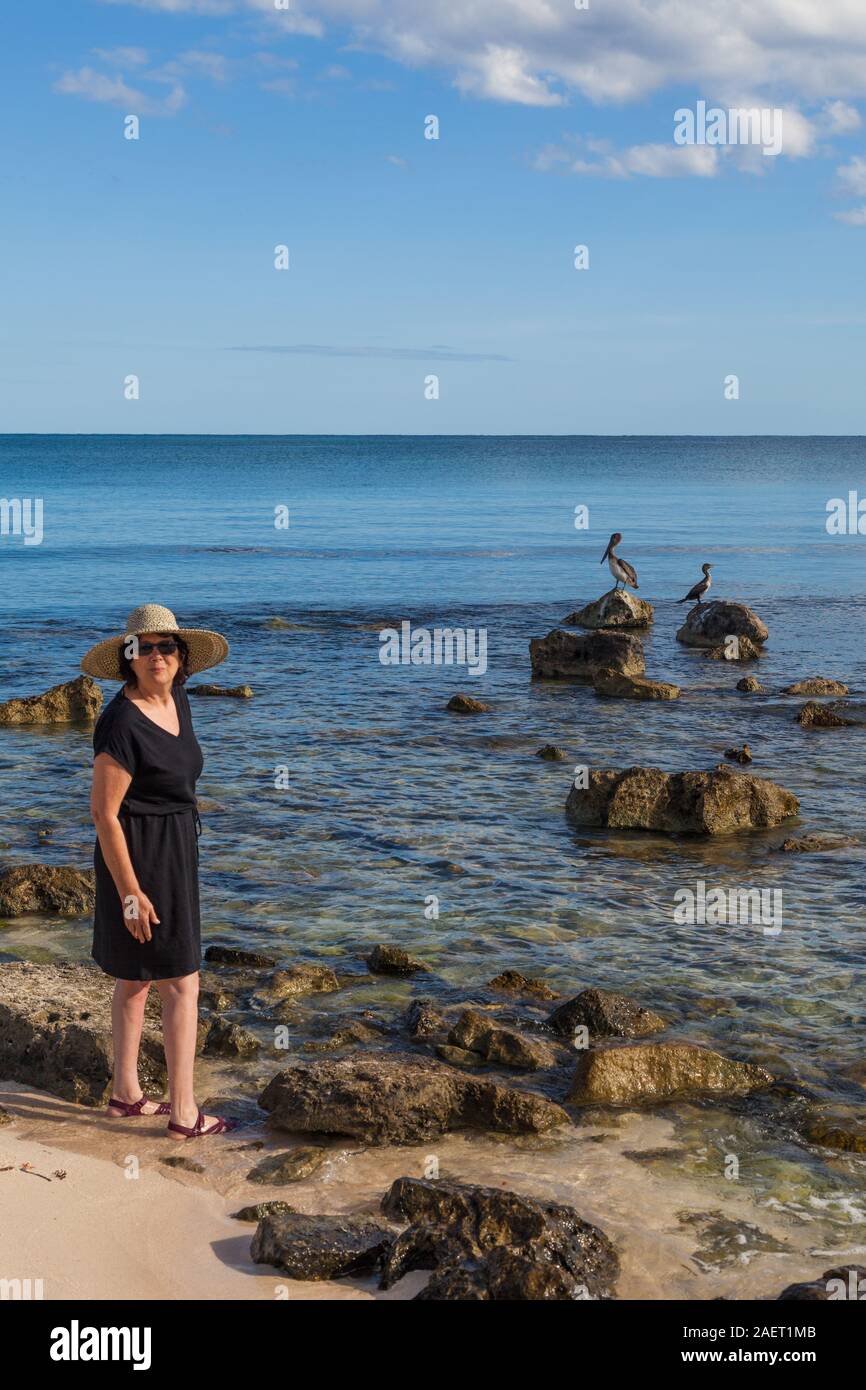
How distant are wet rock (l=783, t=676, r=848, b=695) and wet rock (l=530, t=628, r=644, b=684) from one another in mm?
2222

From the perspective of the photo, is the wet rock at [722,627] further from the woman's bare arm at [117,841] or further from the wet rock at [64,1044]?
the woman's bare arm at [117,841]

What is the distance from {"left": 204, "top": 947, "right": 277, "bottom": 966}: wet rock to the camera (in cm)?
884

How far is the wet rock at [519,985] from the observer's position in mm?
8453

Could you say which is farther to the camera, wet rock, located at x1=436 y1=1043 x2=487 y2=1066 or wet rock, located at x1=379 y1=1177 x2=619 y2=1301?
wet rock, located at x1=436 y1=1043 x2=487 y2=1066

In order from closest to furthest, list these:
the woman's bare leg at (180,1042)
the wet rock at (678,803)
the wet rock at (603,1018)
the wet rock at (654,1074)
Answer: the woman's bare leg at (180,1042)
the wet rock at (654,1074)
the wet rock at (603,1018)
the wet rock at (678,803)

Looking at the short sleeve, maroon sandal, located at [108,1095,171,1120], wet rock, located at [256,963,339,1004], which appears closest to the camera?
the short sleeve

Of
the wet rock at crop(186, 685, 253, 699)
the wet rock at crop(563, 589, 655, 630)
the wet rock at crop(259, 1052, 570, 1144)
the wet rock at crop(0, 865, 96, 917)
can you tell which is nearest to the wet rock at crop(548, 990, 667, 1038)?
the wet rock at crop(259, 1052, 570, 1144)

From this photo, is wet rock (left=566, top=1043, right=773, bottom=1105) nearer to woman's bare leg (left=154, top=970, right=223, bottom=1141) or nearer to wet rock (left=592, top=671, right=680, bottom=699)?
woman's bare leg (left=154, top=970, right=223, bottom=1141)

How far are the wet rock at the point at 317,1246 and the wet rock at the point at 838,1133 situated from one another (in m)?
2.32

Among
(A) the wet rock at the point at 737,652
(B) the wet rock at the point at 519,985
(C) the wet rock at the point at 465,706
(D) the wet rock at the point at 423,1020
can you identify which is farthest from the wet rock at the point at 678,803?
(A) the wet rock at the point at 737,652

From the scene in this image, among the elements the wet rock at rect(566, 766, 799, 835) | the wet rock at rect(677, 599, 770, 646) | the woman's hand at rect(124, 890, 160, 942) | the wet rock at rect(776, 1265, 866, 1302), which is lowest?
the wet rock at rect(776, 1265, 866, 1302)

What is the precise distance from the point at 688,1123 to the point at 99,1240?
114 inches

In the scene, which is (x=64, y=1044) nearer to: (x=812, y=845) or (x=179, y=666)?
(x=179, y=666)

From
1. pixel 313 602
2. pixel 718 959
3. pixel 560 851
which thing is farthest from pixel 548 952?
pixel 313 602
